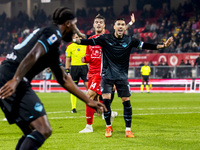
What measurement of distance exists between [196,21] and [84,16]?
1141 centimetres

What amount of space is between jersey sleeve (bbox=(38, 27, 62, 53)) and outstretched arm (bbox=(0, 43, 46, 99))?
0.16 feet

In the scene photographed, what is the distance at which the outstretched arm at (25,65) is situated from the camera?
3.42m

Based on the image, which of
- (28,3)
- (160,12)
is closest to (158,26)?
(160,12)

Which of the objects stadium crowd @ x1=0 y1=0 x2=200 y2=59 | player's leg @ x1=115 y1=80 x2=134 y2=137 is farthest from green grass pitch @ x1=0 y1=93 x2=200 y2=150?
stadium crowd @ x1=0 y1=0 x2=200 y2=59

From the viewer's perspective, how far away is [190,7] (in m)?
A: 33.8

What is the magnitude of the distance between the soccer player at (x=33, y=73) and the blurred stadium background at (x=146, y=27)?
21925 mm

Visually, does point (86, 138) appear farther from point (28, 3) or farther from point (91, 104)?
point (28, 3)

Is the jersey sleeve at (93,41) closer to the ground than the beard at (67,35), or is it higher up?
closer to the ground

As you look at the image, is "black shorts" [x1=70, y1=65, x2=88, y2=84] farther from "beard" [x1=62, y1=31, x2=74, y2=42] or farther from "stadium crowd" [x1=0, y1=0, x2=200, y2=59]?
"stadium crowd" [x1=0, y1=0, x2=200, y2=59]

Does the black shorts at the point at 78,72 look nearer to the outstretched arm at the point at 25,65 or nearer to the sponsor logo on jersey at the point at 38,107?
the sponsor logo on jersey at the point at 38,107

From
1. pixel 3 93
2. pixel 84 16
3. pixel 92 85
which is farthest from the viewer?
pixel 84 16

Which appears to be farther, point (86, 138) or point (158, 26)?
point (158, 26)

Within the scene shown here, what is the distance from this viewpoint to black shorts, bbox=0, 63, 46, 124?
3.85 meters

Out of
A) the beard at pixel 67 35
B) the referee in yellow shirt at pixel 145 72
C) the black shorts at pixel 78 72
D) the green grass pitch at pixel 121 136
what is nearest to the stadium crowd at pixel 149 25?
the referee in yellow shirt at pixel 145 72
